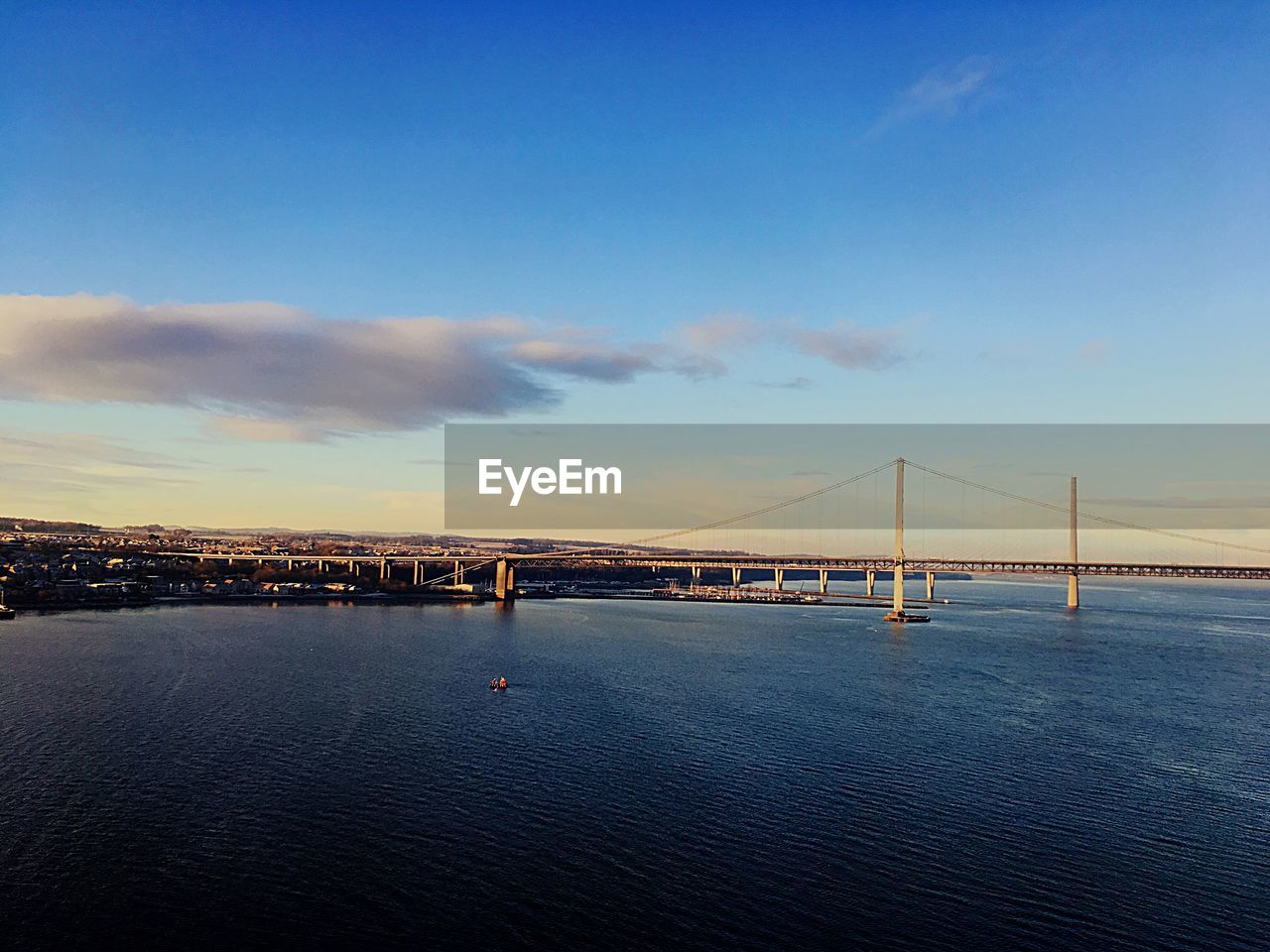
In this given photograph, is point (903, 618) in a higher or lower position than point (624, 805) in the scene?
lower

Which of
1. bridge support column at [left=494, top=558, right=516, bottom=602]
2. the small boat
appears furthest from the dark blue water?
bridge support column at [left=494, top=558, right=516, bottom=602]

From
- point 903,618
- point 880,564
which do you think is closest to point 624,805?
point 903,618

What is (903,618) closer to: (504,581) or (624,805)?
(504,581)

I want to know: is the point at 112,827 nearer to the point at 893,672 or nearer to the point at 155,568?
the point at 893,672

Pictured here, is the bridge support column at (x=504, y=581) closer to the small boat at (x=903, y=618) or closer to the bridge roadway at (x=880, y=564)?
the bridge roadway at (x=880, y=564)

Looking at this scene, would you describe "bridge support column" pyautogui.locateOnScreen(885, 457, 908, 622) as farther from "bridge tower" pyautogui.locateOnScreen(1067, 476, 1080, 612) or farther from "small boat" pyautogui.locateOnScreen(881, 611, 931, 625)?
"bridge tower" pyautogui.locateOnScreen(1067, 476, 1080, 612)
